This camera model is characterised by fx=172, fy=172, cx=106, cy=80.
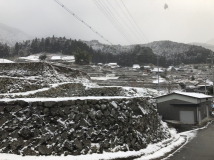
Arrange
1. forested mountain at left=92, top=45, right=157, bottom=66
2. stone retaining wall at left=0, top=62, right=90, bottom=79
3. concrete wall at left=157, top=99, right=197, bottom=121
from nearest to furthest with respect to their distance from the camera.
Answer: stone retaining wall at left=0, top=62, right=90, bottom=79 → concrete wall at left=157, top=99, right=197, bottom=121 → forested mountain at left=92, top=45, right=157, bottom=66

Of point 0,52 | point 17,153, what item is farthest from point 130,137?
point 0,52

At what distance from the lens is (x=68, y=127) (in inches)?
218

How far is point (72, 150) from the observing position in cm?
521

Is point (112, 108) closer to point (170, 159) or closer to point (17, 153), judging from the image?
point (170, 159)

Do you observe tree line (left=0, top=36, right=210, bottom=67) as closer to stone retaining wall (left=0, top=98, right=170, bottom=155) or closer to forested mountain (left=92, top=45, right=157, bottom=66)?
forested mountain (left=92, top=45, right=157, bottom=66)

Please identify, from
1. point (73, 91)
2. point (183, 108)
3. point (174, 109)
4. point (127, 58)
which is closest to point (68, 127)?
point (73, 91)

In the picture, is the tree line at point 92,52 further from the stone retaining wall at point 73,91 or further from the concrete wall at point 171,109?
the stone retaining wall at point 73,91

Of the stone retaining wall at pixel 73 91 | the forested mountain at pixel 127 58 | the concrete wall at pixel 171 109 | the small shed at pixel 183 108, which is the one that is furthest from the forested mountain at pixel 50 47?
the small shed at pixel 183 108

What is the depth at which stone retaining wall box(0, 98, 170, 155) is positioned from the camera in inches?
201

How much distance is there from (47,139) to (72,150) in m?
0.82

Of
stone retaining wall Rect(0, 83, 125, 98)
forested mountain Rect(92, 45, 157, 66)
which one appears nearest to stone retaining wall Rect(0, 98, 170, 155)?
stone retaining wall Rect(0, 83, 125, 98)

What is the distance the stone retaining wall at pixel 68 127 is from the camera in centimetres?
510

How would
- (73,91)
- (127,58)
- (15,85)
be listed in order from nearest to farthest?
(15,85), (73,91), (127,58)

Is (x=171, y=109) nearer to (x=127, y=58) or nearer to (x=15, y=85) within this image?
(x=15, y=85)
